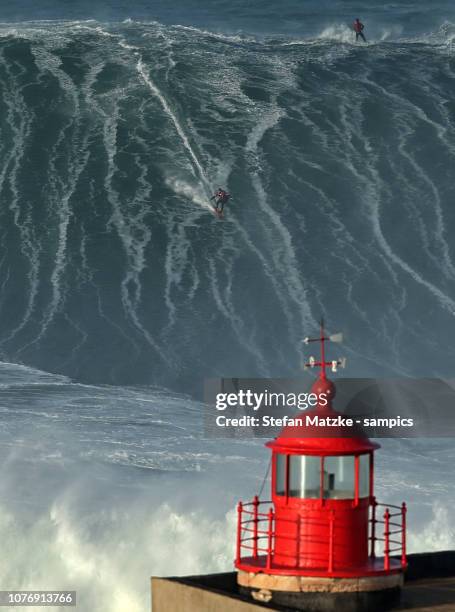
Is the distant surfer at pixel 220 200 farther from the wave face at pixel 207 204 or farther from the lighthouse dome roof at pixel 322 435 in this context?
the lighthouse dome roof at pixel 322 435

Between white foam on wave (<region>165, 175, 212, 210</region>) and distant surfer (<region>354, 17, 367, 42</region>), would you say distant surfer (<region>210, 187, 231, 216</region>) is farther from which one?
distant surfer (<region>354, 17, 367, 42</region>)

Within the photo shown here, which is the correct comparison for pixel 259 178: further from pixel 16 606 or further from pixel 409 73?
pixel 16 606

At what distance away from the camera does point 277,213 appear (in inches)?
2685

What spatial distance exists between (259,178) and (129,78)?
1330cm

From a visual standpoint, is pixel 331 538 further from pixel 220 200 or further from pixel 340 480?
pixel 220 200

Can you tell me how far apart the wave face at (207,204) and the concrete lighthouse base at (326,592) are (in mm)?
34225

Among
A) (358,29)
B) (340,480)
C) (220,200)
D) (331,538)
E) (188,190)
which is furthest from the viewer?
(358,29)

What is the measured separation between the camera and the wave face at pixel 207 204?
56188 millimetres

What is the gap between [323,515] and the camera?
16250 mm

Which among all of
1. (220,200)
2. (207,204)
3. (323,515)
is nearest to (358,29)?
(207,204)

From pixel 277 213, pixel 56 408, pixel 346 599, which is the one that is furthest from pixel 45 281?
pixel 346 599

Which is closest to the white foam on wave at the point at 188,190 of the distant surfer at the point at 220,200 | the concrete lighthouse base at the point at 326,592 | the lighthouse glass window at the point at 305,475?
the distant surfer at the point at 220,200

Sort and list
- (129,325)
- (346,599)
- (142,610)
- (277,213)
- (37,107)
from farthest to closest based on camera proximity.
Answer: (37,107)
(277,213)
(129,325)
(142,610)
(346,599)

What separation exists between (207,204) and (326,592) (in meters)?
53.7
